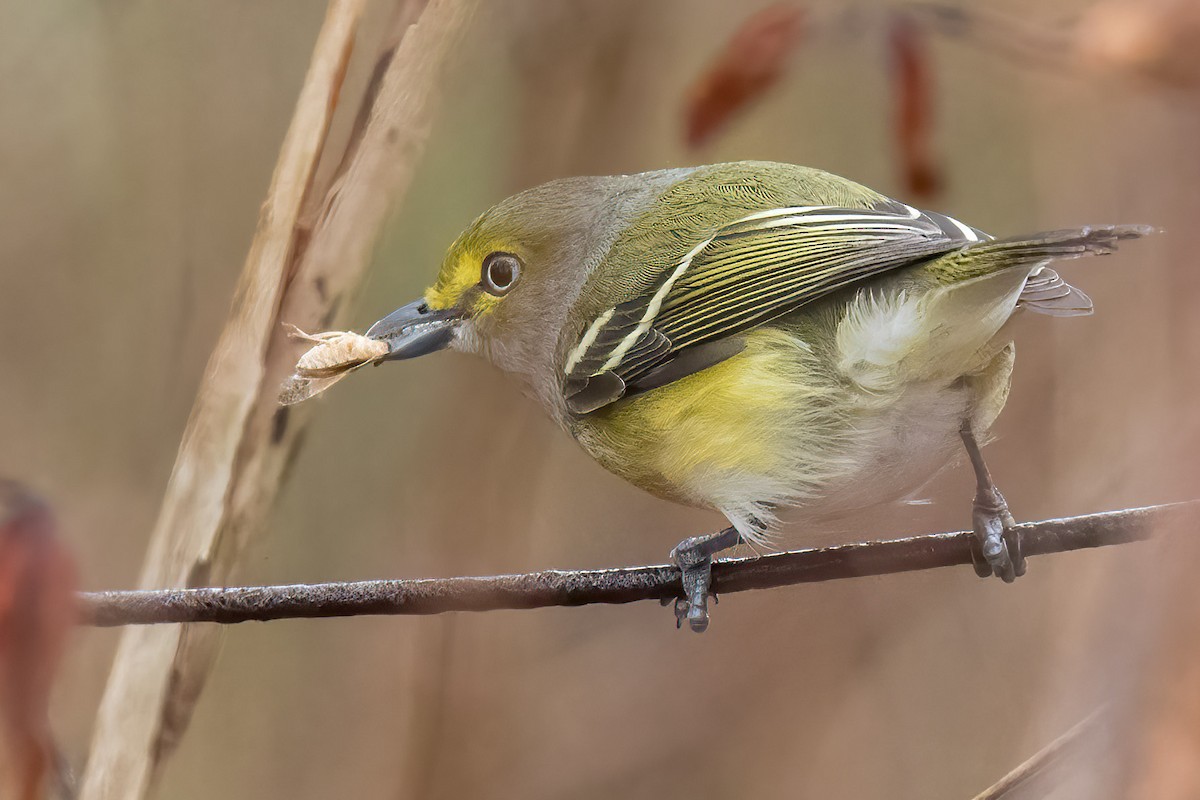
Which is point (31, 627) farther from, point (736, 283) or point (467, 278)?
point (467, 278)

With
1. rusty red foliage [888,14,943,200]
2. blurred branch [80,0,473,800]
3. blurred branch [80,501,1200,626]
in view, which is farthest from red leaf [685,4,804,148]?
blurred branch [80,501,1200,626]

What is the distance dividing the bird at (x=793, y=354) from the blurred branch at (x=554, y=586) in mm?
181

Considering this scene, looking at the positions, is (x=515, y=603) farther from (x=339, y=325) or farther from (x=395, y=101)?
(x=395, y=101)

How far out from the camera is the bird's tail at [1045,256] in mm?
1220

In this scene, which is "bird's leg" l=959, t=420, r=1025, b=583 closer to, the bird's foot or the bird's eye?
the bird's foot

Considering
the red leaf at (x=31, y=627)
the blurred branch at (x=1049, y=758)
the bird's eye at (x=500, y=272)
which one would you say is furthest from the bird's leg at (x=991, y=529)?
the red leaf at (x=31, y=627)

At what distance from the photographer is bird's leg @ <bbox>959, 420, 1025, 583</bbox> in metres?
1.77

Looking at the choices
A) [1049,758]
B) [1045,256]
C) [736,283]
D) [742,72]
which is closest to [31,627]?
[1049,758]

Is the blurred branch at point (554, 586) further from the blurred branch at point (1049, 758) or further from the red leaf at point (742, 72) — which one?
the red leaf at point (742, 72)

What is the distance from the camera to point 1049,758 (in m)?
1.14

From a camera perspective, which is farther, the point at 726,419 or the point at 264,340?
the point at 726,419

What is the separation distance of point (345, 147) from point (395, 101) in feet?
0.26

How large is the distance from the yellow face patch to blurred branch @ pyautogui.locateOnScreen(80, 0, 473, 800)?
34.8 inches

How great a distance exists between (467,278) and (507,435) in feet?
1.22
